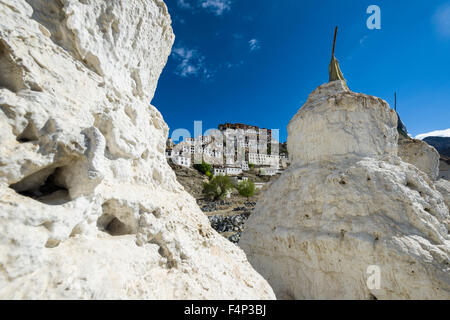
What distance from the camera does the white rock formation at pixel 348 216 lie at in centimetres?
474

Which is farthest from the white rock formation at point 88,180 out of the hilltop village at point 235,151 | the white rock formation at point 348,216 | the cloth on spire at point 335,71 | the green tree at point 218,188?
the hilltop village at point 235,151

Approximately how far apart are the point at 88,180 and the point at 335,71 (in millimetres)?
10343

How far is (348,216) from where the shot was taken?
561 cm

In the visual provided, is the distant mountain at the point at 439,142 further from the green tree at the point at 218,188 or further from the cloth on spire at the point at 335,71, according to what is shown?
the cloth on spire at the point at 335,71

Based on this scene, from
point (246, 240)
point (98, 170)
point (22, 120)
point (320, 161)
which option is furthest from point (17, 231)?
point (320, 161)

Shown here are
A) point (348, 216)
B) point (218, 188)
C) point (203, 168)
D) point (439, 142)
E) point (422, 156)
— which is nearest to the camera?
point (348, 216)

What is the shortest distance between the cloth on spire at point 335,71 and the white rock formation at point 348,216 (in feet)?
2.96

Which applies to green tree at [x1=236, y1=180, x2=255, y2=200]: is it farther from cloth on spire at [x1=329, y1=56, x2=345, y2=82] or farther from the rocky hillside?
cloth on spire at [x1=329, y1=56, x2=345, y2=82]

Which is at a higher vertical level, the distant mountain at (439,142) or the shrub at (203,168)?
the distant mountain at (439,142)

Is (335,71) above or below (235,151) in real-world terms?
below

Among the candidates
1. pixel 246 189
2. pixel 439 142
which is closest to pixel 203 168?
pixel 246 189

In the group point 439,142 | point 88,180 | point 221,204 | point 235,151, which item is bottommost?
point 221,204

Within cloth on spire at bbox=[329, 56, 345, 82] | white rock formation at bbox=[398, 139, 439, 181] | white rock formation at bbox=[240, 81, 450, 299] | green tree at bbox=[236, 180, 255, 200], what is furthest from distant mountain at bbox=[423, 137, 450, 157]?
white rock formation at bbox=[240, 81, 450, 299]

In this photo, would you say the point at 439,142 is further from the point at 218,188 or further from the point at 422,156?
the point at 422,156
